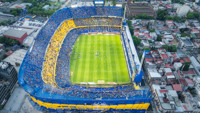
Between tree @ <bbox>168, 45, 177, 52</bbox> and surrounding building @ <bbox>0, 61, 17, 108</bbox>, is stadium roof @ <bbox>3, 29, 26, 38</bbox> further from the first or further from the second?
tree @ <bbox>168, 45, 177, 52</bbox>

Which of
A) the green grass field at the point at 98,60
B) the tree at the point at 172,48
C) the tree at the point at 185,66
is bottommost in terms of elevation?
the green grass field at the point at 98,60

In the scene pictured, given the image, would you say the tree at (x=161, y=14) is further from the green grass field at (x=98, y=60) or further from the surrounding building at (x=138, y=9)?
the green grass field at (x=98, y=60)

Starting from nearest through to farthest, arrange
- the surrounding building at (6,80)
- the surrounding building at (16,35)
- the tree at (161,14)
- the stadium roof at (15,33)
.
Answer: the surrounding building at (6,80), the surrounding building at (16,35), the stadium roof at (15,33), the tree at (161,14)

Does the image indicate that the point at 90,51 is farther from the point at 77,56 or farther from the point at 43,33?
the point at 43,33

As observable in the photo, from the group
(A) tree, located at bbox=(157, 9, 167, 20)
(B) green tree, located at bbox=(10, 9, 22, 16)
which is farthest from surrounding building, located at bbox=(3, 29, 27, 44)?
(A) tree, located at bbox=(157, 9, 167, 20)

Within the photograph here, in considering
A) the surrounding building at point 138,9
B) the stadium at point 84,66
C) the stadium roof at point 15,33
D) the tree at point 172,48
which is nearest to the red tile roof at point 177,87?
the stadium at point 84,66

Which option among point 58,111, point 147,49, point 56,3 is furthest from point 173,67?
point 56,3

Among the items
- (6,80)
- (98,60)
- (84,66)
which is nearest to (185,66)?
(98,60)
